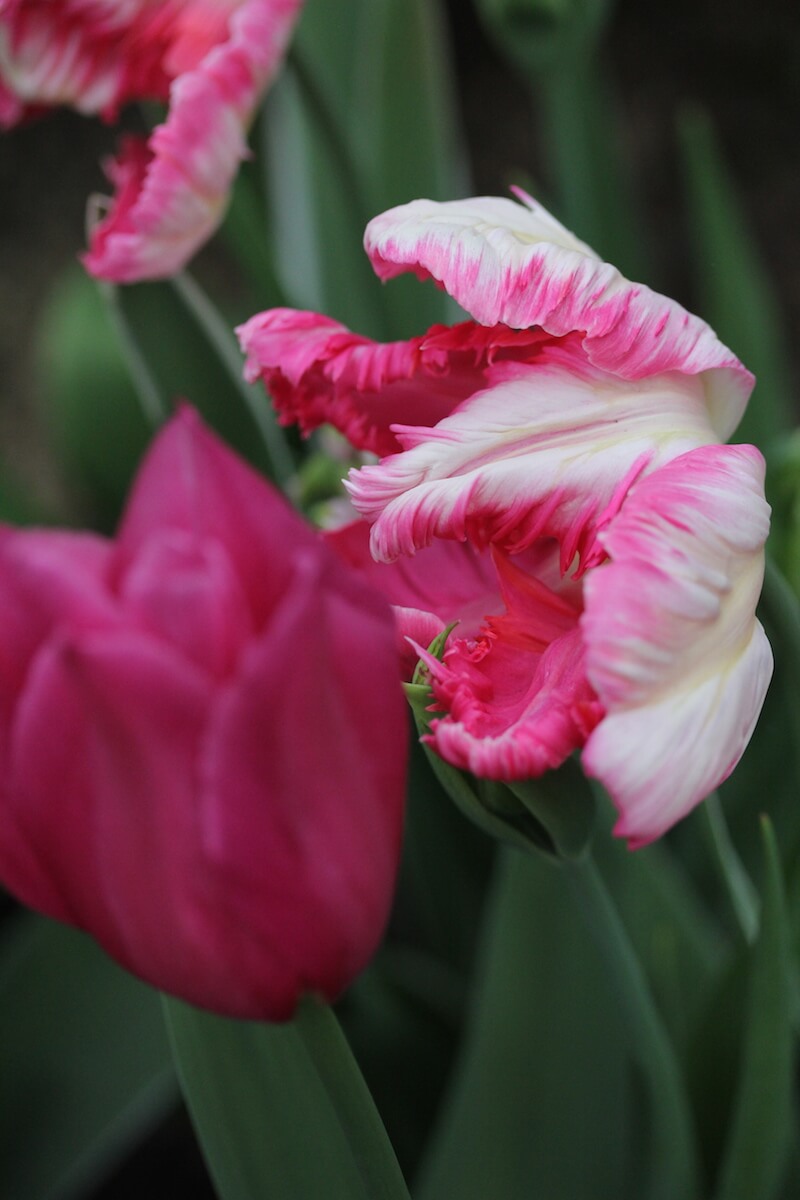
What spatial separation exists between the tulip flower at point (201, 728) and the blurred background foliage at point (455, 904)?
0.41 feet

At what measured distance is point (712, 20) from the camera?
122 cm

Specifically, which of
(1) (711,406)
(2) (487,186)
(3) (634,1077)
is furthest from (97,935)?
(2) (487,186)

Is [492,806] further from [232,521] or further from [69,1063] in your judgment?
[69,1063]

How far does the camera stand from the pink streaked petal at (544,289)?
0.25 m

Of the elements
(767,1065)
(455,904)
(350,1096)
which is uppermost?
(350,1096)

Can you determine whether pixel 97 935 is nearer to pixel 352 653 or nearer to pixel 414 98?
pixel 352 653

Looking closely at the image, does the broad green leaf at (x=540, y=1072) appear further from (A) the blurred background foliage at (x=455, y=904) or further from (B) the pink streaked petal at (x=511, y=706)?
(B) the pink streaked petal at (x=511, y=706)

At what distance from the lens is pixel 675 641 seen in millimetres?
214

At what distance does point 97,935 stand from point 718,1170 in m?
0.38

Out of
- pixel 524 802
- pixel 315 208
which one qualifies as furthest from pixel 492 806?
pixel 315 208

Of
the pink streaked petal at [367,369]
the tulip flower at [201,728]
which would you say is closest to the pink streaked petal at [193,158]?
the pink streaked petal at [367,369]

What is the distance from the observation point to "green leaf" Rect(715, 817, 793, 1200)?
1.10ft

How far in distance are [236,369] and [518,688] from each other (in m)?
0.30

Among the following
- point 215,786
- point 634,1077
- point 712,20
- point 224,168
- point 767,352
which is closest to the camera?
point 215,786
